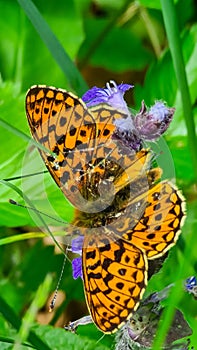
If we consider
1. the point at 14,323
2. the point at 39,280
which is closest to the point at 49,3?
the point at 39,280

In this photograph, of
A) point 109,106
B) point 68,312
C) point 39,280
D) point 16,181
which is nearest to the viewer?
point 109,106

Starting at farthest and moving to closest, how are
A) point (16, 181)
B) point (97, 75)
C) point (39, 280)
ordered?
point (97, 75) → point (39, 280) → point (16, 181)

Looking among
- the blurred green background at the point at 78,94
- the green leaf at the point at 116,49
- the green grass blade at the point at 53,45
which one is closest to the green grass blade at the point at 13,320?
the blurred green background at the point at 78,94

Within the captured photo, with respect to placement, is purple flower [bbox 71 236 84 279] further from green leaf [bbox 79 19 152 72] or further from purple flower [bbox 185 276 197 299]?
green leaf [bbox 79 19 152 72]

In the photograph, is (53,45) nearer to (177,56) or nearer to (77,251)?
(177,56)

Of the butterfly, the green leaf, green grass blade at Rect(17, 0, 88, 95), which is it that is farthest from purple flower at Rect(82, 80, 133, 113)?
the green leaf

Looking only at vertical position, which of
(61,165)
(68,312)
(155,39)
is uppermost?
(155,39)

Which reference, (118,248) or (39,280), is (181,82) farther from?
(39,280)

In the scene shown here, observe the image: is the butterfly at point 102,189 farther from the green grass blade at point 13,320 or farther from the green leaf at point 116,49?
the green leaf at point 116,49

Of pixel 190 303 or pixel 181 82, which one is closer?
pixel 181 82
